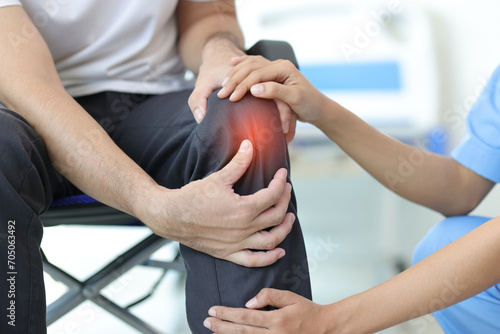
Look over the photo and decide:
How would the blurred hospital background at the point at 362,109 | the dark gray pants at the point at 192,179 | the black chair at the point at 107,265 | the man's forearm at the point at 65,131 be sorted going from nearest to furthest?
1. the dark gray pants at the point at 192,179
2. the man's forearm at the point at 65,131
3. the black chair at the point at 107,265
4. the blurred hospital background at the point at 362,109

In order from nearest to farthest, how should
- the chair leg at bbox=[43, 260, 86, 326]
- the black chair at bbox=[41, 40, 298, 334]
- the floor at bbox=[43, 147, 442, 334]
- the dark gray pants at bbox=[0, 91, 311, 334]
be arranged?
1. the dark gray pants at bbox=[0, 91, 311, 334]
2. the black chair at bbox=[41, 40, 298, 334]
3. the chair leg at bbox=[43, 260, 86, 326]
4. the floor at bbox=[43, 147, 442, 334]

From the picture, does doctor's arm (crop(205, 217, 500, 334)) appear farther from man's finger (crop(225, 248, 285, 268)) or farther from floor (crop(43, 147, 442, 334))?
floor (crop(43, 147, 442, 334))

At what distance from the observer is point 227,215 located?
2.76 ft

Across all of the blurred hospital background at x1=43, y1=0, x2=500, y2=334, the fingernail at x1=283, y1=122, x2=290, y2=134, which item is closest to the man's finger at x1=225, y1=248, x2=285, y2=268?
the fingernail at x1=283, y1=122, x2=290, y2=134

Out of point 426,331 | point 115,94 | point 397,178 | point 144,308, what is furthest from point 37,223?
point 426,331

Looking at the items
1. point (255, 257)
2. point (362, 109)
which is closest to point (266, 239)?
point (255, 257)

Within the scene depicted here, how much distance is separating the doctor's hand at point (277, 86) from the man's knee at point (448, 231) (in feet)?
1.13

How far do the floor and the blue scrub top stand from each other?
2.74 feet

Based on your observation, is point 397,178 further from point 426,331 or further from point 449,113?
point 449,113

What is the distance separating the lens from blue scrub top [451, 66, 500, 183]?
1132 mm

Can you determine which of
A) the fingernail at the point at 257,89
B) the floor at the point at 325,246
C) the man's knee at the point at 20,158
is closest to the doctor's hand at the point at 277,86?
the fingernail at the point at 257,89

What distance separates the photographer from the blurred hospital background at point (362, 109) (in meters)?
2.24

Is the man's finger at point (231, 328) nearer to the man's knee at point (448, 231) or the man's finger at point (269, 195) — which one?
the man's finger at point (269, 195)

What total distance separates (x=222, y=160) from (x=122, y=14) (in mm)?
469
